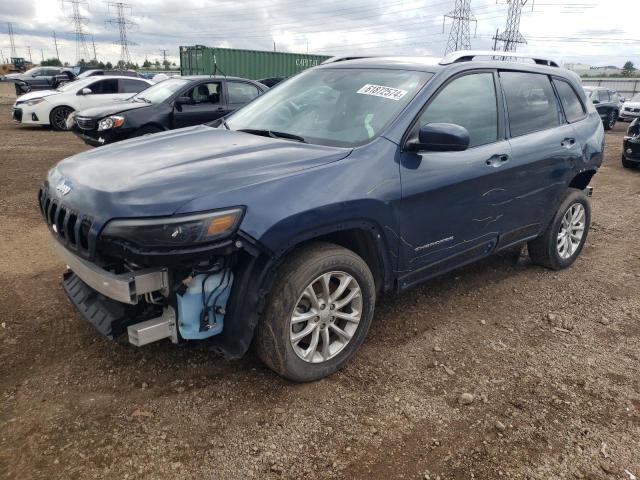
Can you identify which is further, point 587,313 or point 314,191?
point 587,313

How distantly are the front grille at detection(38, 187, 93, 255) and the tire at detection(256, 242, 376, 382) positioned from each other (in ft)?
3.12

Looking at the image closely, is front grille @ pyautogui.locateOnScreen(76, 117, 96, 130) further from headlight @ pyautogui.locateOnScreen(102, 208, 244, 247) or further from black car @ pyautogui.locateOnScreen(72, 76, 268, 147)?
headlight @ pyautogui.locateOnScreen(102, 208, 244, 247)

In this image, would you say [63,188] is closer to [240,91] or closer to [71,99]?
[240,91]

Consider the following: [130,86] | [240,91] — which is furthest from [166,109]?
[130,86]

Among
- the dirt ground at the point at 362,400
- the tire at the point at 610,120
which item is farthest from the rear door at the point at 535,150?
the tire at the point at 610,120

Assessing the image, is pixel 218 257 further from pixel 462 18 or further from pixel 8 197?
pixel 462 18

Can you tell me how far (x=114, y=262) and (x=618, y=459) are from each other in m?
2.65

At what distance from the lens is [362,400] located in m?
2.78

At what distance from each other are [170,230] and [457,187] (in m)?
1.92

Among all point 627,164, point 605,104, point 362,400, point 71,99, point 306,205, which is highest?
point 306,205

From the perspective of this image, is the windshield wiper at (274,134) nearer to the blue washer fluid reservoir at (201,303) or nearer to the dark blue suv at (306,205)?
the dark blue suv at (306,205)

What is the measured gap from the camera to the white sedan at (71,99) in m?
13.3

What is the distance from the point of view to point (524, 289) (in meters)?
4.37

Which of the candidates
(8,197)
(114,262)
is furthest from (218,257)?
(8,197)
